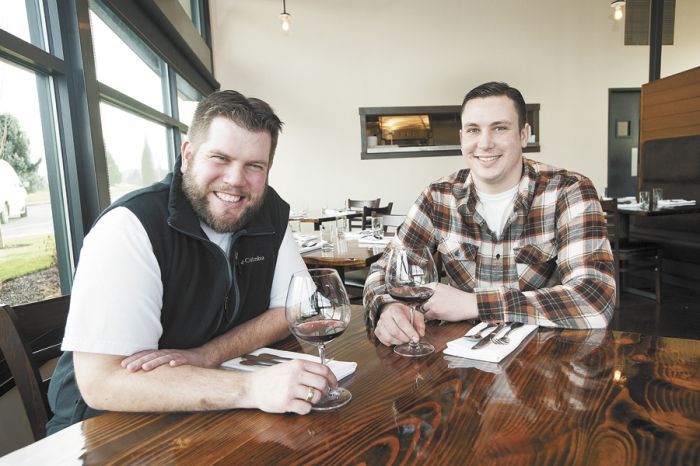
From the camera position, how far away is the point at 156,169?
473cm

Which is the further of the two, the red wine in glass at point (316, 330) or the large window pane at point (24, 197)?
the large window pane at point (24, 197)

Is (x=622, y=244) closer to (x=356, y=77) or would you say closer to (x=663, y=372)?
(x=663, y=372)

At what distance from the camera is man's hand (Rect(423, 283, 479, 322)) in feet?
4.01

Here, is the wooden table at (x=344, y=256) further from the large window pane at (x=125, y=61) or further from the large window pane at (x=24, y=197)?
the large window pane at (x=125, y=61)

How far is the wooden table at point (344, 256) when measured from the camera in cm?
255

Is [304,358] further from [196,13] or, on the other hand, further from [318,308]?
[196,13]

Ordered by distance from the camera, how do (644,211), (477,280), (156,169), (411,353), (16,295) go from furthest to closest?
1. (156,169)
2. (644,211)
3. (16,295)
4. (477,280)
5. (411,353)

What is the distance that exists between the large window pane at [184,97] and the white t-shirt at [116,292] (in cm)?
459

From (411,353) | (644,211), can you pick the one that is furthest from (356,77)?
(411,353)

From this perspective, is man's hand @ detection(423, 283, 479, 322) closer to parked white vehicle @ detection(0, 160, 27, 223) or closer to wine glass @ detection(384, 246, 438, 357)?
wine glass @ detection(384, 246, 438, 357)

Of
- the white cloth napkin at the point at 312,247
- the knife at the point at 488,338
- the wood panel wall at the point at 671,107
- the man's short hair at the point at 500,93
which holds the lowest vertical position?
the white cloth napkin at the point at 312,247

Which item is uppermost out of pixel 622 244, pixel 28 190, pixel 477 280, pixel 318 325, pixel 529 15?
pixel 529 15

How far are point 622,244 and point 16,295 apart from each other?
4.72 metres

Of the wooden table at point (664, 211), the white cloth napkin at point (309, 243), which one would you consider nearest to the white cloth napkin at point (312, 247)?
the white cloth napkin at point (309, 243)
